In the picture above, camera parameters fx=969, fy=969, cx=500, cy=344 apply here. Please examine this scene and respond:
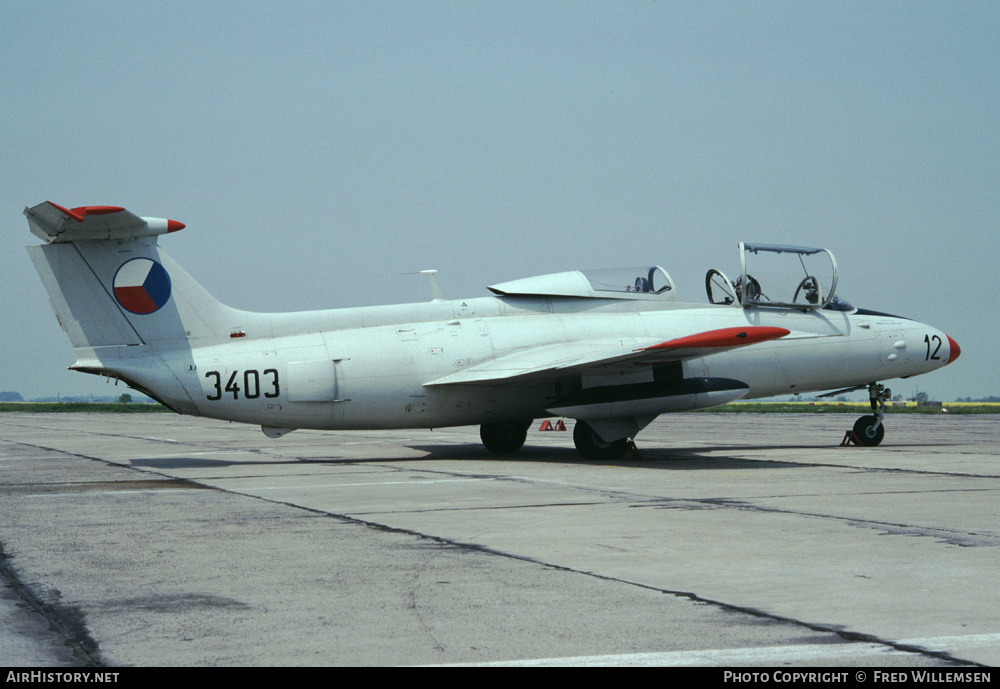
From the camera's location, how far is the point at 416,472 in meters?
15.4

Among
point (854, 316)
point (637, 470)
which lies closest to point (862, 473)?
point (637, 470)

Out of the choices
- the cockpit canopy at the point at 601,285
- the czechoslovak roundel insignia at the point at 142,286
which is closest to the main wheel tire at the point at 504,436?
the cockpit canopy at the point at 601,285

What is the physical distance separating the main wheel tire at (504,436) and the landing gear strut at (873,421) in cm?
731

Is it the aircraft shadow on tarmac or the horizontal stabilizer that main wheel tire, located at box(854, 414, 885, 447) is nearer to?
the aircraft shadow on tarmac

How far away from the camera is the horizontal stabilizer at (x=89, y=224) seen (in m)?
14.6

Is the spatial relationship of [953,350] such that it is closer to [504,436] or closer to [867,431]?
[867,431]

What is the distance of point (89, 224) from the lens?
15.1 metres

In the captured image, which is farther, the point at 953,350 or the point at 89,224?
the point at 953,350

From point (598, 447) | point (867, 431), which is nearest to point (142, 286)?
point (598, 447)

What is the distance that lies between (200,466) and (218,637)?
12697 mm

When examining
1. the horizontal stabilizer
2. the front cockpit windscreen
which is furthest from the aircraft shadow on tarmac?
the horizontal stabilizer

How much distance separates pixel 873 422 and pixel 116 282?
1541cm

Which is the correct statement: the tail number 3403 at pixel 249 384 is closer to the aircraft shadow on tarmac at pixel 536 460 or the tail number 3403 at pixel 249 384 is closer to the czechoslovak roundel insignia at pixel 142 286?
the czechoslovak roundel insignia at pixel 142 286

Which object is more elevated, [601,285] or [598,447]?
[601,285]
